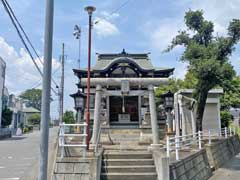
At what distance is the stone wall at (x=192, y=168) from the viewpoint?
7158 mm

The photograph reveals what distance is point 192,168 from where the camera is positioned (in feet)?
28.0

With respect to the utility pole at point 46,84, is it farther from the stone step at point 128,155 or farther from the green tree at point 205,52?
the green tree at point 205,52

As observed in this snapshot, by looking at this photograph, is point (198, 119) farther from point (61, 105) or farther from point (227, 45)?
point (61, 105)

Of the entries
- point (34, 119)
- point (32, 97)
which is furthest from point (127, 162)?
point (32, 97)

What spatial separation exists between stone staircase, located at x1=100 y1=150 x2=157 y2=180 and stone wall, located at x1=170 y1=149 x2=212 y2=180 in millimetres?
647

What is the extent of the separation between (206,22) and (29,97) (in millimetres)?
75588

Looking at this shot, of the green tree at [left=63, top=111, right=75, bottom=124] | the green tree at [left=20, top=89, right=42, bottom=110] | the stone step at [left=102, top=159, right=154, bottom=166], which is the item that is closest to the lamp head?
the stone step at [left=102, top=159, right=154, bottom=166]

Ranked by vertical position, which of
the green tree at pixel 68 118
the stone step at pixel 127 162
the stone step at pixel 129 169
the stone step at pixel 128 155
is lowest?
the stone step at pixel 129 169

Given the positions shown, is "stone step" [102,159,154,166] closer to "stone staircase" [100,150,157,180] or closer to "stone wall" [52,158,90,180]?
"stone staircase" [100,150,157,180]

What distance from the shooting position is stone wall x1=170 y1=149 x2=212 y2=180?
7158mm

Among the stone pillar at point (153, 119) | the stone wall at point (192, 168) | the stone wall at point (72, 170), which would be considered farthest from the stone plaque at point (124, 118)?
the stone wall at point (72, 170)

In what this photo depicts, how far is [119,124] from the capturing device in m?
17.7

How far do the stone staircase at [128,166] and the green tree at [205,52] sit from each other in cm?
492

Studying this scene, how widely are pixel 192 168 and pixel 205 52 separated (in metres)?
5.61
